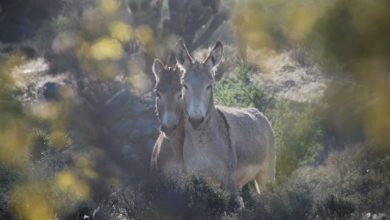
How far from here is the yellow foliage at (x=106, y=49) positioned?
30689 millimetres

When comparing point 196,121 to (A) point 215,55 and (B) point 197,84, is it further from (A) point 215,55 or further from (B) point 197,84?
(A) point 215,55

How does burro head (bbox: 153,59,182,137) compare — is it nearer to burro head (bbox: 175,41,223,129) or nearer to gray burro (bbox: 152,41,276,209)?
gray burro (bbox: 152,41,276,209)

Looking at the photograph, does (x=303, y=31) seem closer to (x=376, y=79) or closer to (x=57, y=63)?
(x=376, y=79)

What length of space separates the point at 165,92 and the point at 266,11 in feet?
69.3

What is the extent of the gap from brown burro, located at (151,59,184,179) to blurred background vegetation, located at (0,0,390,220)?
717mm

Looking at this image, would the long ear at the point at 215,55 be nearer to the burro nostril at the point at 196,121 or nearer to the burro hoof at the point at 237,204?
the burro nostril at the point at 196,121

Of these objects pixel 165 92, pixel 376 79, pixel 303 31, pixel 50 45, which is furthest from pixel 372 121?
pixel 50 45

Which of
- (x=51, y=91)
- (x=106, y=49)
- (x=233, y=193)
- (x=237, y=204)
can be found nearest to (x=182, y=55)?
(x=233, y=193)

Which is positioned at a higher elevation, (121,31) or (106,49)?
(121,31)

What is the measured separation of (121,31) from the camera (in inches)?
1244

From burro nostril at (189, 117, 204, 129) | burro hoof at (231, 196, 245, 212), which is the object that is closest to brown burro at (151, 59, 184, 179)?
burro nostril at (189, 117, 204, 129)

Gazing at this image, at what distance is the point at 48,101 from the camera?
25.8 metres

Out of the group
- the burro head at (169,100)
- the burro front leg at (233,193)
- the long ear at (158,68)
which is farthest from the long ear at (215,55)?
the burro front leg at (233,193)

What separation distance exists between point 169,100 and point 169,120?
1.19 ft
